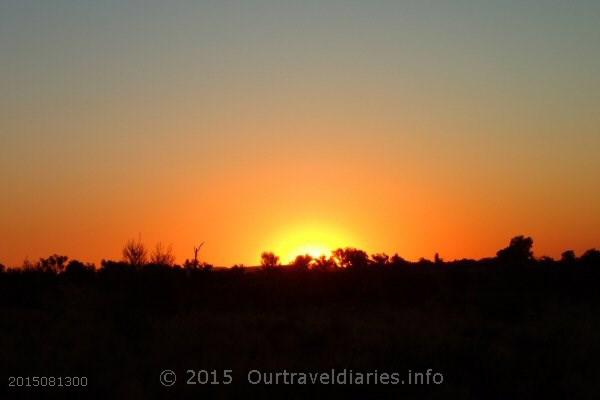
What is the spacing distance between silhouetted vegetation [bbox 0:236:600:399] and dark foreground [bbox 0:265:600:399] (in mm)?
62

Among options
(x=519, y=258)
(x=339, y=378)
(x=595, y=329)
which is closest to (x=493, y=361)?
(x=339, y=378)

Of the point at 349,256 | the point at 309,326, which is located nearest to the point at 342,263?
the point at 349,256

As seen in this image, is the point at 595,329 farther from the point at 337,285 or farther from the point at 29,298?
the point at 29,298

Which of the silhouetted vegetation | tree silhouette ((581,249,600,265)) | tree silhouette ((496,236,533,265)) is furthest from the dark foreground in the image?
tree silhouette ((496,236,533,265))

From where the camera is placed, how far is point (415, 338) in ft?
66.4

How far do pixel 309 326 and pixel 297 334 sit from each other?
1.46 m

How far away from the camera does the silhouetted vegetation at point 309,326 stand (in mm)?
16328

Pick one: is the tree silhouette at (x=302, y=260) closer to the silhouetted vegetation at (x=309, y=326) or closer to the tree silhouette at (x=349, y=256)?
the tree silhouette at (x=349, y=256)

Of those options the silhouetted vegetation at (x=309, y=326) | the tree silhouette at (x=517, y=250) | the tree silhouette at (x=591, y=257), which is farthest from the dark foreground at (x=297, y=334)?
the tree silhouette at (x=517, y=250)

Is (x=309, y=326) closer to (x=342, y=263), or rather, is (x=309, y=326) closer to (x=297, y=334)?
(x=297, y=334)

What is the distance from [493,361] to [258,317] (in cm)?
1030

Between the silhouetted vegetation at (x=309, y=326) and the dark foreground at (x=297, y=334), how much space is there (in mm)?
62

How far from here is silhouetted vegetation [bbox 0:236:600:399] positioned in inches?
643

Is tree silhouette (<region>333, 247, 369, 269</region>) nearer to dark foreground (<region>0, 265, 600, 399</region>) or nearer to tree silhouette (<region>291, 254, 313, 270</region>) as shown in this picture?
tree silhouette (<region>291, 254, 313, 270</region>)
